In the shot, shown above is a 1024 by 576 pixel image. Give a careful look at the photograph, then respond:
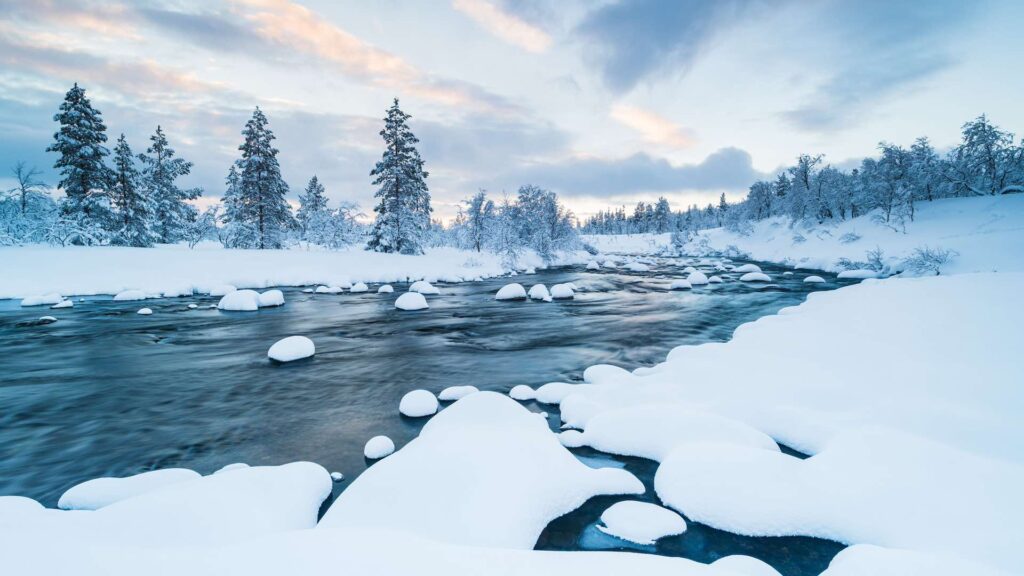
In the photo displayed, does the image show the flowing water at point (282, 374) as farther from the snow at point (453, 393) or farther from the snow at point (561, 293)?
the snow at point (561, 293)

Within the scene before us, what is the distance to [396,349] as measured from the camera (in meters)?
10.6

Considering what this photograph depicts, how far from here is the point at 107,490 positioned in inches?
159

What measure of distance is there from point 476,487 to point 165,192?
43148 mm

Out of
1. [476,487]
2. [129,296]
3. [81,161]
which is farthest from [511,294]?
[81,161]

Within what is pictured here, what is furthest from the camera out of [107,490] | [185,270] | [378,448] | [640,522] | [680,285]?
[680,285]

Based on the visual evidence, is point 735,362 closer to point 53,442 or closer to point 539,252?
point 53,442

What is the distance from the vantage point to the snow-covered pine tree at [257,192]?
3067cm

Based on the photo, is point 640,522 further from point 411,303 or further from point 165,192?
point 165,192

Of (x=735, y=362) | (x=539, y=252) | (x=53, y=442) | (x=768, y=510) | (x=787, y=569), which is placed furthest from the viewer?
(x=539, y=252)

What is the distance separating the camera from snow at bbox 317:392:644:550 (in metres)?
3.27

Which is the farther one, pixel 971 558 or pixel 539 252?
pixel 539 252

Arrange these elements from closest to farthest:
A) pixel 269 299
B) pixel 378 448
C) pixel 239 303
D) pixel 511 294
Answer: pixel 378 448 < pixel 239 303 < pixel 269 299 < pixel 511 294

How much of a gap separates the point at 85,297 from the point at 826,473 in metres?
25.4

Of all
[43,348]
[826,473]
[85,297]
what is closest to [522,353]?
[826,473]
